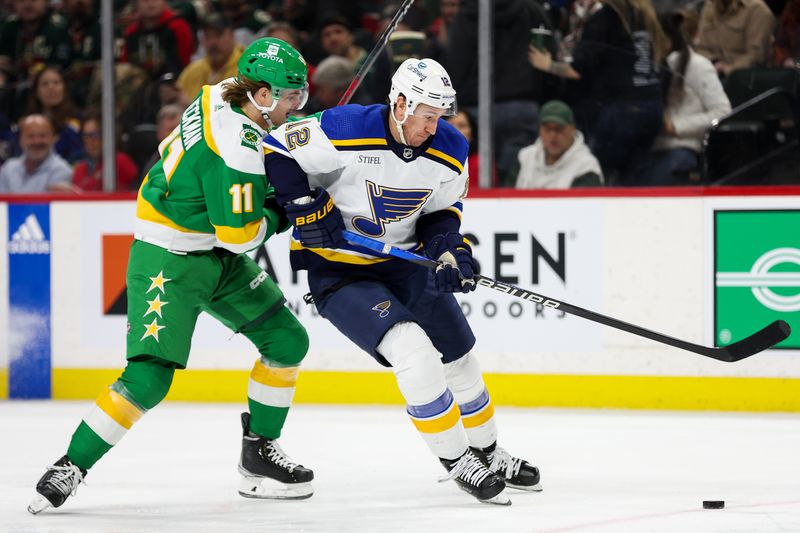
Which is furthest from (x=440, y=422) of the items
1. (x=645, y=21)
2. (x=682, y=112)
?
(x=645, y=21)

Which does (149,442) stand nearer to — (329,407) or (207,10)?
(329,407)

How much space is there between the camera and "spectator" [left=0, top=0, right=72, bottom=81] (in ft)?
21.8

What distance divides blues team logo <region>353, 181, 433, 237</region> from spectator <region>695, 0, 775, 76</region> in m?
2.33

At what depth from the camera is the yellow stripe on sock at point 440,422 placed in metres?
3.46

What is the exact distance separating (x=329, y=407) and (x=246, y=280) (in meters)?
1.93

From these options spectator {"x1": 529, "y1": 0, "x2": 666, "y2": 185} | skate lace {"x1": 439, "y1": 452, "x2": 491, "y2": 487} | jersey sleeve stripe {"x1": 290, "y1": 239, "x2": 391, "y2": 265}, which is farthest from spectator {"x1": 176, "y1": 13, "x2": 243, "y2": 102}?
skate lace {"x1": 439, "y1": 452, "x2": 491, "y2": 487}

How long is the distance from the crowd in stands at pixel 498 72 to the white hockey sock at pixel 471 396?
1.92 meters

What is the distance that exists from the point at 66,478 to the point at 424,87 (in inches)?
56.1

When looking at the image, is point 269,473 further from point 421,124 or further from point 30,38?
point 30,38

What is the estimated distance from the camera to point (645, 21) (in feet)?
18.1

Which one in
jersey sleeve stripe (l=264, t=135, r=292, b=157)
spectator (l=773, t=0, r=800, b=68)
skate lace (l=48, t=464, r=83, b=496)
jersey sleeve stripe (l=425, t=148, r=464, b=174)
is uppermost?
spectator (l=773, t=0, r=800, b=68)

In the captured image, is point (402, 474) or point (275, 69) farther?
point (402, 474)

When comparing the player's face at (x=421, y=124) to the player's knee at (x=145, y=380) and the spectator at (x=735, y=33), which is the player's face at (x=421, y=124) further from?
the spectator at (x=735, y=33)

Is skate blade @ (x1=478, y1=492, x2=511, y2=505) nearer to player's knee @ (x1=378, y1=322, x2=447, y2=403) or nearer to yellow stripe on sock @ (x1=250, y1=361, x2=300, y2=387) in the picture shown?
player's knee @ (x1=378, y1=322, x2=447, y2=403)
